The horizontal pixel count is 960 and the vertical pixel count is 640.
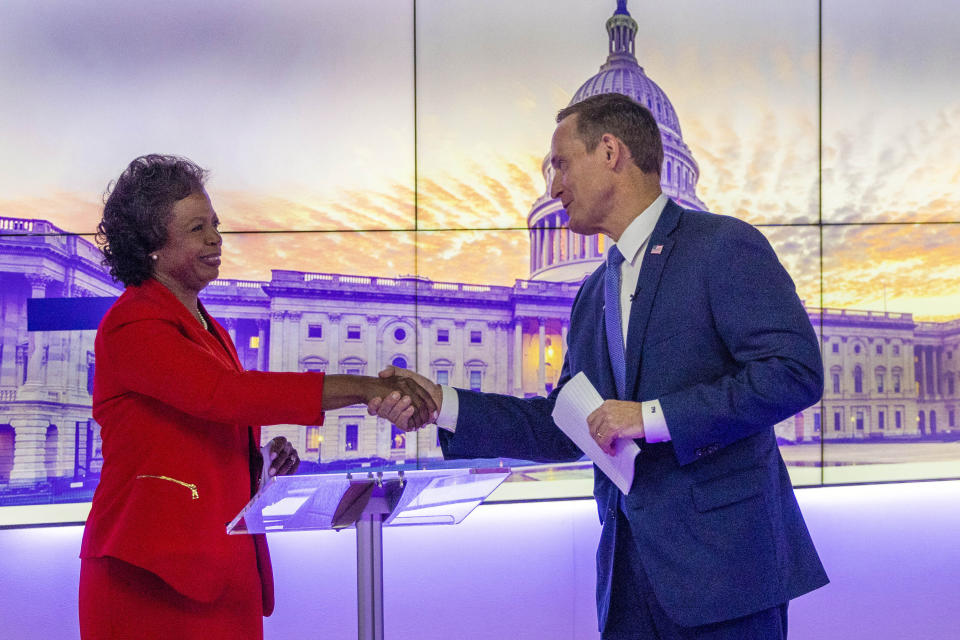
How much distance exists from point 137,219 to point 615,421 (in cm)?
119

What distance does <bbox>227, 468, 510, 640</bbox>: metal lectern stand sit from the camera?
1339mm

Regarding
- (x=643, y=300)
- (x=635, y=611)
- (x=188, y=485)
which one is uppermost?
(x=643, y=300)

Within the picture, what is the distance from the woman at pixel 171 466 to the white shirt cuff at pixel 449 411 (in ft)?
0.77

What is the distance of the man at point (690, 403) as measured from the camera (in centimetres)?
159

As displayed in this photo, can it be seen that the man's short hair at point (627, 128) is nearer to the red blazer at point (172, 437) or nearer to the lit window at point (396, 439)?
the red blazer at point (172, 437)

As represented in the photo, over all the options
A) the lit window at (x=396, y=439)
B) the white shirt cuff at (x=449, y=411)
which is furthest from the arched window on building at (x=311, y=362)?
the white shirt cuff at (x=449, y=411)

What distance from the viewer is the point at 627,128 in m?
1.95

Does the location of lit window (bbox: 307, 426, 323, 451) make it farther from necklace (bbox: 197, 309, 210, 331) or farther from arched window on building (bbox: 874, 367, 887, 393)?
arched window on building (bbox: 874, 367, 887, 393)

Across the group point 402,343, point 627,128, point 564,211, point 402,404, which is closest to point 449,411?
point 402,404

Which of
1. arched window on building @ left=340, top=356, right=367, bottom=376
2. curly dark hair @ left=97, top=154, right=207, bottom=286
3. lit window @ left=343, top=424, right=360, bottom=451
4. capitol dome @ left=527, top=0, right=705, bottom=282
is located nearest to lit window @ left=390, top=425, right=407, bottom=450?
lit window @ left=343, top=424, right=360, bottom=451

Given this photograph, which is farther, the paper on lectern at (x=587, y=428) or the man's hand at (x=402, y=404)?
the man's hand at (x=402, y=404)

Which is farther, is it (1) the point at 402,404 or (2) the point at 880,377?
(2) the point at 880,377

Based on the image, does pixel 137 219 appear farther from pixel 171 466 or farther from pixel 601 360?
pixel 601 360

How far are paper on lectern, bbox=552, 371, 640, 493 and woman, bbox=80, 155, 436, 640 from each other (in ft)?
1.60
